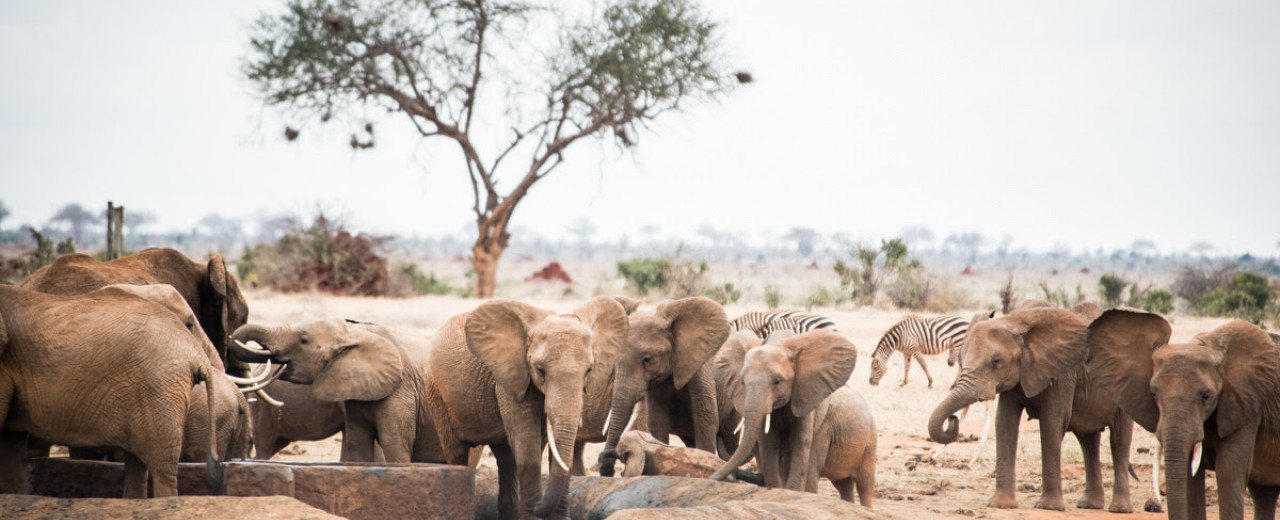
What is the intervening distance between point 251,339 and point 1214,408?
5.76 meters

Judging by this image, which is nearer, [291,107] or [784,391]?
[784,391]

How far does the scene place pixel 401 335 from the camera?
30.1 ft

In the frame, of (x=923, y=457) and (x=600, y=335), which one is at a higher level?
(x=600, y=335)

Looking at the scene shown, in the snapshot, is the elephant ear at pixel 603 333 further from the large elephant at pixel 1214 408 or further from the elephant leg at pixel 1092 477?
the elephant leg at pixel 1092 477

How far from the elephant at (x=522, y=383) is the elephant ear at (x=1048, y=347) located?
3242 millimetres

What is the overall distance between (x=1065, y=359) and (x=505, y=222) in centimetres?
2193

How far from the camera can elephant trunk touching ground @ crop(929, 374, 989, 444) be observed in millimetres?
7945

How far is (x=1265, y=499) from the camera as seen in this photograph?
714 cm

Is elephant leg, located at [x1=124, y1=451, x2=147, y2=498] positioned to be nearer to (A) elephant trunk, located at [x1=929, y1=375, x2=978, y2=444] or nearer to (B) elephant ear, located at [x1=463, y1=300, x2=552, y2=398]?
(B) elephant ear, located at [x1=463, y1=300, x2=552, y2=398]

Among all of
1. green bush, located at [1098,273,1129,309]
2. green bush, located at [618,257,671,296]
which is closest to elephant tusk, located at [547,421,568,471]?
green bush, located at [1098,273,1129,309]

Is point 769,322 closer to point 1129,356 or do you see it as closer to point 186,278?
point 1129,356

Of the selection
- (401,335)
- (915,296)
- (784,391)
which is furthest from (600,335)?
(915,296)

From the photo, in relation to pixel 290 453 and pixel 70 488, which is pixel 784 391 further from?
pixel 290 453

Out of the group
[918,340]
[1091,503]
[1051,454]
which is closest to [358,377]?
[1051,454]
